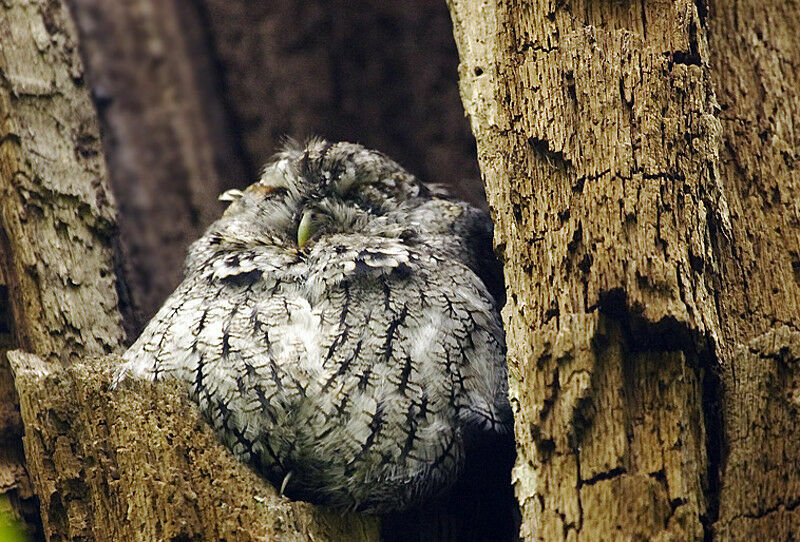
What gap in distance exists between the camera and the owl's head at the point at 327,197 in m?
2.58

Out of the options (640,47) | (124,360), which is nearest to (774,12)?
(640,47)

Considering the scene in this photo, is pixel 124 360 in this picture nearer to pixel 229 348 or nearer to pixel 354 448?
pixel 229 348

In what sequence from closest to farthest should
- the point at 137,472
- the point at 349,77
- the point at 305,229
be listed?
the point at 137,472
the point at 305,229
the point at 349,77

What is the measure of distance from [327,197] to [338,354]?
58 centimetres

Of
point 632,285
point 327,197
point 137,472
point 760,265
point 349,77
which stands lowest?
point 137,472

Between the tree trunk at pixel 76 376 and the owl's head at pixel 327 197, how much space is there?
52 cm

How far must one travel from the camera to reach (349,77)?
448 centimetres

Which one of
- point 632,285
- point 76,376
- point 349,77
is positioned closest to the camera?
point 632,285

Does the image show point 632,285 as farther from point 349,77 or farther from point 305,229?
point 349,77

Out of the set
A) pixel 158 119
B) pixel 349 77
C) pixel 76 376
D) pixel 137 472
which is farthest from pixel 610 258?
pixel 158 119

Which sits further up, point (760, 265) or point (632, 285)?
point (760, 265)

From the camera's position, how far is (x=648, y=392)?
1952 millimetres

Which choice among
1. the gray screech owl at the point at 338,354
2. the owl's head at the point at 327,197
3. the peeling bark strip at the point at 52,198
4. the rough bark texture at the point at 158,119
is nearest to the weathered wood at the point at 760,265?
the gray screech owl at the point at 338,354

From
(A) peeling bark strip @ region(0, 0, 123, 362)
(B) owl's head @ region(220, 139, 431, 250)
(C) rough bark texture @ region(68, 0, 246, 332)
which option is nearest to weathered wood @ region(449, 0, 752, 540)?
(B) owl's head @ region(220, 139, 431, 250)
